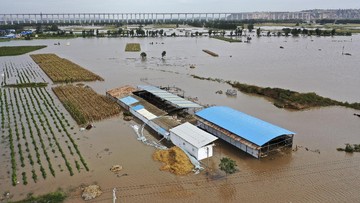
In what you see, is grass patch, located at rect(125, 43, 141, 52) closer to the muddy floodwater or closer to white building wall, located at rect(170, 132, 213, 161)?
the muddy floodwater

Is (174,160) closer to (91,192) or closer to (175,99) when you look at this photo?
(91,192)

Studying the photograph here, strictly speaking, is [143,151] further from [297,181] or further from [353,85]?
[353,85]

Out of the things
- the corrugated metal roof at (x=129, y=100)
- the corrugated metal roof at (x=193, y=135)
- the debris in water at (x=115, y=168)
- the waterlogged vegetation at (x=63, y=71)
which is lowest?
Result: the debris in water at (x=115, y=168)

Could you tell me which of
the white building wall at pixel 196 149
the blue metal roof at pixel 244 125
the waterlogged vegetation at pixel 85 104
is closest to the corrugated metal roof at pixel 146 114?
the waterlogged vegetation at pixel 85 104

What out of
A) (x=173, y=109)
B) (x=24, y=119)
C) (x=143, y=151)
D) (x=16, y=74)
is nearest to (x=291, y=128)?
(x=173, y=109)

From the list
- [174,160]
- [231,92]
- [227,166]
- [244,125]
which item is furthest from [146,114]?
[231,92]

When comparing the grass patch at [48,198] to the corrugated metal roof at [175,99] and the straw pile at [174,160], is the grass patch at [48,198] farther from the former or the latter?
the corrugated metal roof at [175,99]
